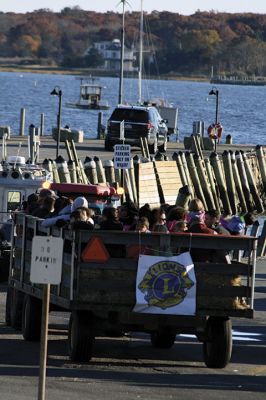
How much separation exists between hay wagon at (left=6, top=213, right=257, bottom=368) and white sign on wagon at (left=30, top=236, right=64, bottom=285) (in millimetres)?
3398

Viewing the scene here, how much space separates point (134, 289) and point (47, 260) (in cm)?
363

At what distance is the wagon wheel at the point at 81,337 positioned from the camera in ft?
53.3

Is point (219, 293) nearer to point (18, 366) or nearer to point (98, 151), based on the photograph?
point (18, 366)

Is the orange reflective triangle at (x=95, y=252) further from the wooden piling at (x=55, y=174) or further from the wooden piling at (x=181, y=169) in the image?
the wooden piling at (x=181, y=169)

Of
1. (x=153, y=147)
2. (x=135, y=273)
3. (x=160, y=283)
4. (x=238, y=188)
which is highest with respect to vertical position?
(x=153, y=147)

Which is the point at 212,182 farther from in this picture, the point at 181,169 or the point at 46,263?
the point at 46,263

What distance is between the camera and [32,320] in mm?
17906

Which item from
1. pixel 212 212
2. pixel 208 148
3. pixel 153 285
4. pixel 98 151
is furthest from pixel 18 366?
pixel 208 148

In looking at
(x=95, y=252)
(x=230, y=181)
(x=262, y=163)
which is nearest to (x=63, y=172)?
(x=230, y=181)

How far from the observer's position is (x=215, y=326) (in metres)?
16.4

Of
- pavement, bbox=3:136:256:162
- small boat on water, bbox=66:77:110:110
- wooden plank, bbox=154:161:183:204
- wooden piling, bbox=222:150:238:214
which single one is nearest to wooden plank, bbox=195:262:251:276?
wooden plank, bbox=154:161:183:204

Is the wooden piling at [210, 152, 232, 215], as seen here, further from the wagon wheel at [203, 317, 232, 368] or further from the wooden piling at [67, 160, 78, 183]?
the wagon wheel at [203, 317, 232, 368]

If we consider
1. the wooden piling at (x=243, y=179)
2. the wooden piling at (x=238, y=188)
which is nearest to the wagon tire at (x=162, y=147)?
the wooden piling at (x=243, y=179)

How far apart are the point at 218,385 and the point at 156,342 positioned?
266 centimetres
